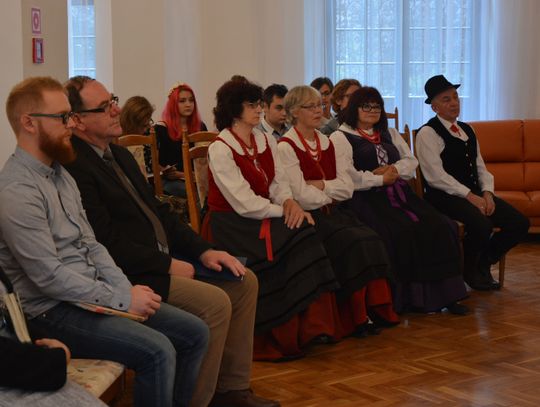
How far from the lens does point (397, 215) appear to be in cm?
498

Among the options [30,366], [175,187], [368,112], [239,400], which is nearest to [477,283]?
[368,112]

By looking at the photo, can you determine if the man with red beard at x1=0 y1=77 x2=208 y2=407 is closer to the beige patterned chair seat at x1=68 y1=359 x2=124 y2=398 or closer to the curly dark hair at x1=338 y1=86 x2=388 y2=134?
the beige patterned chair seat at x1=68 y1=359 x2=124 y2=398

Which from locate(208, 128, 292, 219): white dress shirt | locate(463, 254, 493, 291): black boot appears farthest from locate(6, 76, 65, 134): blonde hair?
locate(463, 254, 493, 291): black boot

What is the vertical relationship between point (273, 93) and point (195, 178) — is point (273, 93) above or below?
above

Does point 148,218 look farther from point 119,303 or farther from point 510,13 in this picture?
point 510,13

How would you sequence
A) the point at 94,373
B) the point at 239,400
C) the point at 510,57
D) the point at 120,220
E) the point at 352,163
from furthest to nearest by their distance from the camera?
the point at 510,57
the point at 352,163
the point at 239,400
the point at 120,220
the point at 94,373

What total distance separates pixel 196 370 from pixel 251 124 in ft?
5.26

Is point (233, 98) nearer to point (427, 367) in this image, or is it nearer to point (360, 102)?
point (360, 102)

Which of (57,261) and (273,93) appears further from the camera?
(273,93)

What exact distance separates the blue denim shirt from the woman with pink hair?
2.84 m

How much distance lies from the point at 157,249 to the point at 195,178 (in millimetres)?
1191

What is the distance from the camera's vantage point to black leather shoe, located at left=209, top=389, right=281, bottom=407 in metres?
3.37

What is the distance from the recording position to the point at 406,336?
4484 millimetres

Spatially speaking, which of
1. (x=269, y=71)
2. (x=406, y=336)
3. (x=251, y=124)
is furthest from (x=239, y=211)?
(x=269, y=71)
